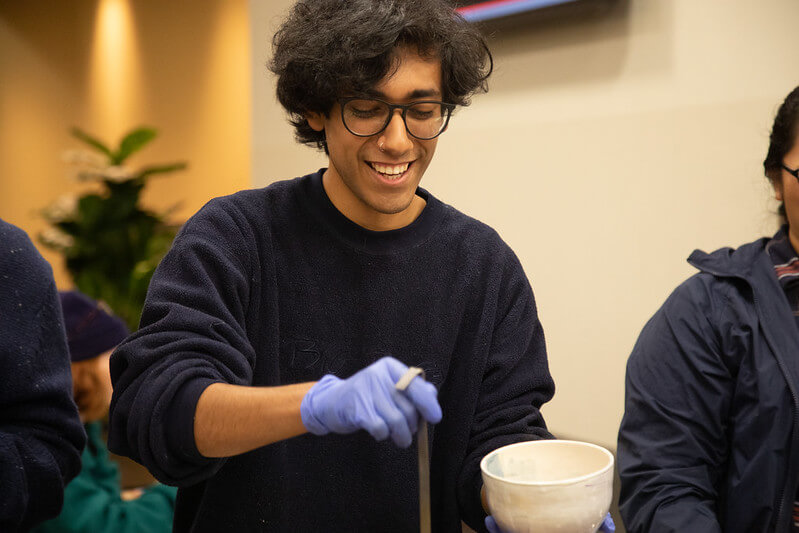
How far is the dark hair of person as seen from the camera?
1.55 metres

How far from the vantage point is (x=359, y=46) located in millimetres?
1237

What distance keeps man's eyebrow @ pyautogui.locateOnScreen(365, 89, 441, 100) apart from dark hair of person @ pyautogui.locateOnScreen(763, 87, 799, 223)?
28.1 inches

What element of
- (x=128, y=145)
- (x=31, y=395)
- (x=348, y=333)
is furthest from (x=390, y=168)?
(x=128, y=145)

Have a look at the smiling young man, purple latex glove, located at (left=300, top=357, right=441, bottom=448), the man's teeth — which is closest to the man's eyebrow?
the smiling young man

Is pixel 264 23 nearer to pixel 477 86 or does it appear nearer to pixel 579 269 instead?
pixel 579 269

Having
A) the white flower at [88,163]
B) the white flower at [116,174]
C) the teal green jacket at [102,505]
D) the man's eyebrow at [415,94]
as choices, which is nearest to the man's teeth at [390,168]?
the man's eyebrow at [415,94]

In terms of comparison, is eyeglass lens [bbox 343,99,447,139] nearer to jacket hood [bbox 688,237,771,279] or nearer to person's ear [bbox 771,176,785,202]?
jacket hood [bbox 688,237,771,279]

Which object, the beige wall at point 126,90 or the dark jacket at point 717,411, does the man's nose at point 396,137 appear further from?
the beige wall at point 126,90

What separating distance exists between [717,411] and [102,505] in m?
1.26

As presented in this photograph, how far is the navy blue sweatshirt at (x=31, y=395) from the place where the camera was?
1.16 meters

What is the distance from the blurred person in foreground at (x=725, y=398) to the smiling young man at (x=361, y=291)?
283 mm

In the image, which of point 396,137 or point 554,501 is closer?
point 554,501

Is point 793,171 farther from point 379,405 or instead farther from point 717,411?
point 379,405

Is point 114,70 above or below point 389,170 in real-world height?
above
